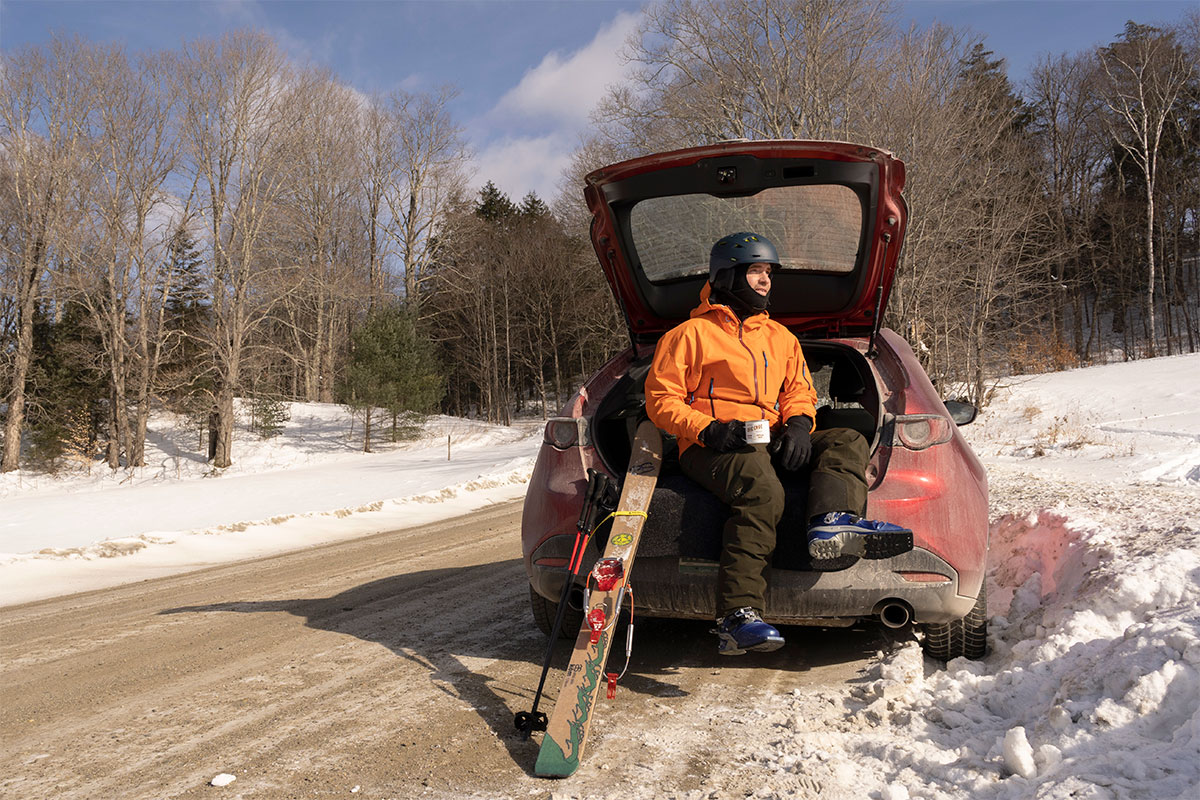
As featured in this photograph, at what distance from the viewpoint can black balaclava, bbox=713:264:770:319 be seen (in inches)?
140

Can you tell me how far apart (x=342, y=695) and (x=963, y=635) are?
255cm

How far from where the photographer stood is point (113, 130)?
2736 cm

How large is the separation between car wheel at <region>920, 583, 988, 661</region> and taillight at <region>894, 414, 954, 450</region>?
0.64m

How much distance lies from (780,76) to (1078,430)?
46.9 ft

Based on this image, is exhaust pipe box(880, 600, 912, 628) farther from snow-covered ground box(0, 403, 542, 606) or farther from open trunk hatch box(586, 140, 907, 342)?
snow-covered ground box(0, 403, 542, 606)

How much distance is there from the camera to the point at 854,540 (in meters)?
3.00

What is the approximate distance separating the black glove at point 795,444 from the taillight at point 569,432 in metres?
0.82

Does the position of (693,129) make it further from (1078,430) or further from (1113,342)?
(1113,342)

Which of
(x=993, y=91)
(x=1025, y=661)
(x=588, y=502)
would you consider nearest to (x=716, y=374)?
(x=588, y=502)

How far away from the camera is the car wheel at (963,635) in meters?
3.34

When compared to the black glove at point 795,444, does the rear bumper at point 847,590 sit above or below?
below

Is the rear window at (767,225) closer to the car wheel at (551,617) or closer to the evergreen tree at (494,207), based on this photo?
the car wheel at (551,617)

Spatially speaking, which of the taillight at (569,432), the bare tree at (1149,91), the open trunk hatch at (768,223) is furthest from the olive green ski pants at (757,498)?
the bare tree at (1149,91)

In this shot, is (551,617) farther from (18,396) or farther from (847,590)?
A: (18,396)
